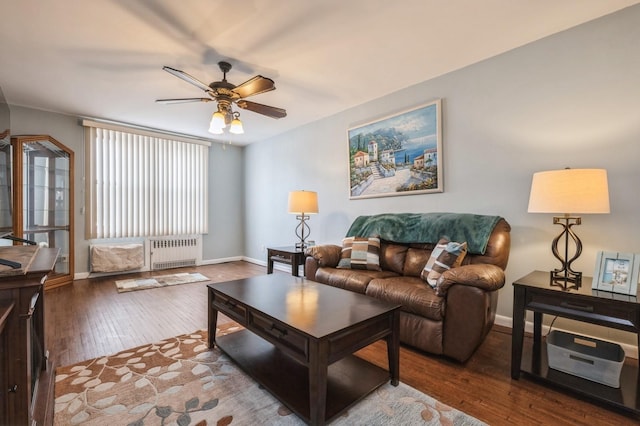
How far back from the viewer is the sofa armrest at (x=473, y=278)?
195 centimetres

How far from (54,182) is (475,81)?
558 cm

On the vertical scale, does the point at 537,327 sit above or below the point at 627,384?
above

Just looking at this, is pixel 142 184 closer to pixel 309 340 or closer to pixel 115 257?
pixel 115 257

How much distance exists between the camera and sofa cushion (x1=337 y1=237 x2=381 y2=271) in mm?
2963

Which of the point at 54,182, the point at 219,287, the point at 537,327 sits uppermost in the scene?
the point at 54,182

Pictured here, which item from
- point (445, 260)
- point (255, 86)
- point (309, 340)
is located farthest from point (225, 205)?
point (309, 340)

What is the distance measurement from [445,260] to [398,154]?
153 cm

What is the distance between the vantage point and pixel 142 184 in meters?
4.98

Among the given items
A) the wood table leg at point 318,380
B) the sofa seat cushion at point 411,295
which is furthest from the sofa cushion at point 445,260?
the wood table leg at point 318,380

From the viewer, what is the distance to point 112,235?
4695 millimetres

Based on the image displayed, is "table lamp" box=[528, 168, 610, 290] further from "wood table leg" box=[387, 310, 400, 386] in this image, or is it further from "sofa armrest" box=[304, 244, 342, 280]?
"sofa armrest" box=[304, 244, 342, 280]

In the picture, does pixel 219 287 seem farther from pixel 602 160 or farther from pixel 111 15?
pixel 602 160

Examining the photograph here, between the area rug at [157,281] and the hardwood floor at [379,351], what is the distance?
7.7 inches

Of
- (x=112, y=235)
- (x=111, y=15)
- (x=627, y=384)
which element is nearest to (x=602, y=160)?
(x=627, y=384)
